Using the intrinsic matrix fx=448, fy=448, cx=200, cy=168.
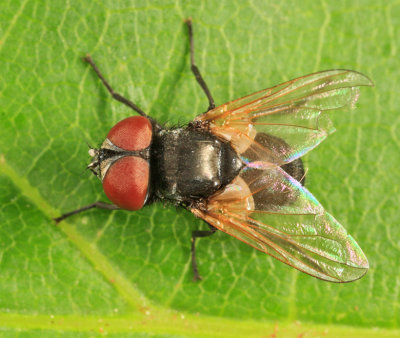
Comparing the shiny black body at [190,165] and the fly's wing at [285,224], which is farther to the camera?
the shiny black body at [190,165]

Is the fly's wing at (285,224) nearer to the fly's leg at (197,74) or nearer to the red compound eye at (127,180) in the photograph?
the red compound eye at (127,180)

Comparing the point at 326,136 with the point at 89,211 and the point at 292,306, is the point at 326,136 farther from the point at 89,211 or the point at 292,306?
the point at 89,211

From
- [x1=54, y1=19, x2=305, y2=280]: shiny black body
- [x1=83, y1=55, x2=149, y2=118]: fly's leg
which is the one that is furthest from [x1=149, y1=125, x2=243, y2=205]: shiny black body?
[x1=83, y1=55, x2=149, y2=118]: fly's leg

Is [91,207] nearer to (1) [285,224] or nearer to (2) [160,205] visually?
(2) [160,205]

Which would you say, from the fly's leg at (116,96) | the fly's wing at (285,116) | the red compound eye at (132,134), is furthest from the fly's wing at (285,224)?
the fly's leg at (116,96)

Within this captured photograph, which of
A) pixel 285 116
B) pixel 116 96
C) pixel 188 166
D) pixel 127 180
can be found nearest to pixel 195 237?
pixel 188 166

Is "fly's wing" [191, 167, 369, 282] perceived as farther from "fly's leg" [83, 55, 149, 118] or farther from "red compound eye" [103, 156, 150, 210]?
"fly's leg" [83, 55, 149, 118]
